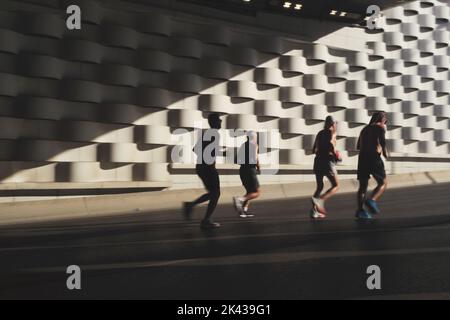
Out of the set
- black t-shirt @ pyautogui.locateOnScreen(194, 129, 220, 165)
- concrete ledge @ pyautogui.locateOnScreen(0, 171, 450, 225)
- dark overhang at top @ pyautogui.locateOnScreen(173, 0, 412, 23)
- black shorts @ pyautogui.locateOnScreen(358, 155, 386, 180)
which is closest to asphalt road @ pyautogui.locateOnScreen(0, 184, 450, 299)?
black shorts @ pyautogui.locateOnScreen(358, 155, 386, 180)

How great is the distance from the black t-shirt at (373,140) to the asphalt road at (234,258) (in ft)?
4.00

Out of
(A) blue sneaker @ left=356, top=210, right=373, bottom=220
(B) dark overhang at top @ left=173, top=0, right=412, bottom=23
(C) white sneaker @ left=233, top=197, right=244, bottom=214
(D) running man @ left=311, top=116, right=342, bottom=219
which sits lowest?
(A) blue sneaker @ left=356, top=210, right=373, bottom=220

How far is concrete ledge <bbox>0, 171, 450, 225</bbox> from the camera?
455 inches

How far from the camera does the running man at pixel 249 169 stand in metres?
9.68

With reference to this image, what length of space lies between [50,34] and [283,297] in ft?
37.0

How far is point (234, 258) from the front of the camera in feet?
19.4

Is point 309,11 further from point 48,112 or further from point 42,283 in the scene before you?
point 42,283

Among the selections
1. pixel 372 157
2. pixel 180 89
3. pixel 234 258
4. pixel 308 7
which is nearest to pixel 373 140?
pixel 372 157

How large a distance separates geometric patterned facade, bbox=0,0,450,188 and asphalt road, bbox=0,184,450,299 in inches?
168

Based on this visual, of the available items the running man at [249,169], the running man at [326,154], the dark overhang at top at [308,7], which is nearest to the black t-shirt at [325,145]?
the running man at [326,154]

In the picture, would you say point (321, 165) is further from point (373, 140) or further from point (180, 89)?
point (180, 89)

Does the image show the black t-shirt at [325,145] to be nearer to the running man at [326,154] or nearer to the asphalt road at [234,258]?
the running man at [326,154]

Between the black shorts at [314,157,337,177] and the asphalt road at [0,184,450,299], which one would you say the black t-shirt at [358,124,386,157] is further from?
the asphalt road at [0,184,450,299]

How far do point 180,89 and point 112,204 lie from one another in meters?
4.49
